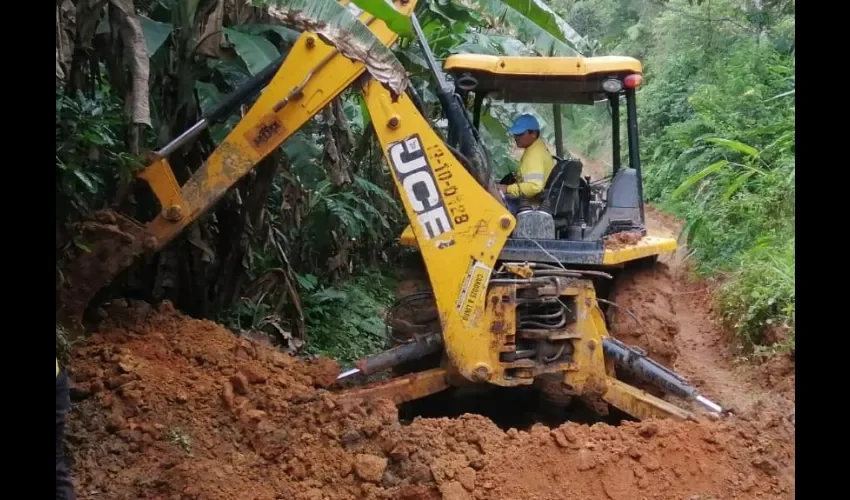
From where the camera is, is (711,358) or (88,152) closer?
(88,152)

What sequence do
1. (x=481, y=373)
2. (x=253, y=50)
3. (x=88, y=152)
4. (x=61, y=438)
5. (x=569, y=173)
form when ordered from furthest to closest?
(x=569, y=173) < (x=253, y=50) < (x=481, y=373) < (x=88, y=152) < (x=61, y=438)

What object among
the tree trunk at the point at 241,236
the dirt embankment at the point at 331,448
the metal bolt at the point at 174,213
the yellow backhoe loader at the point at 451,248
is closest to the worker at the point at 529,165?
the yellow backhoe loader at the point at 451,248

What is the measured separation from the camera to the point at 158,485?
3.45m

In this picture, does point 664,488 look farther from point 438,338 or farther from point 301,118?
point 301,118

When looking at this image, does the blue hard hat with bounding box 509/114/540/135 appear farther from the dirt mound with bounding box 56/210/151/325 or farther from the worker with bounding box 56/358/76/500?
the worker with bounding box 56/358/76/500

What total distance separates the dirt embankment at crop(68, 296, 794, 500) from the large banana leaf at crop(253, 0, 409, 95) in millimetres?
1731

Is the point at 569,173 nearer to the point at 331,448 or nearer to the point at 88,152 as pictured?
the point at 331,448

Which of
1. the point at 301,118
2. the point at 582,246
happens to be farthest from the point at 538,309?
the point at 301,118

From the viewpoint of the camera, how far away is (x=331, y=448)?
12.7 feet

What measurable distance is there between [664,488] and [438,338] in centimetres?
165

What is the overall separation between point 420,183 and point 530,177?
→ 1.10m

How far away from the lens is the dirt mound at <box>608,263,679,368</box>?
5105mm

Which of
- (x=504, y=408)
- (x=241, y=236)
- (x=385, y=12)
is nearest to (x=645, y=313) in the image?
(x=504, y=408)

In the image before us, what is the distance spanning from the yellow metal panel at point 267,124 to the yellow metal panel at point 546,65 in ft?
2.83
